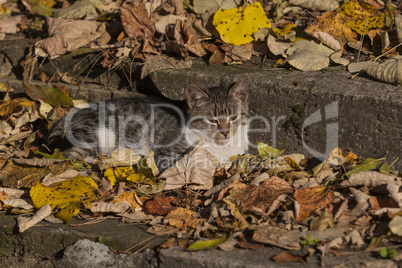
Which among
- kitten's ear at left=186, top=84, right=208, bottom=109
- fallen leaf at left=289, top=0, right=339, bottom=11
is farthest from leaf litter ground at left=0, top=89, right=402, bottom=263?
fallen leaf at left=289, top=0, right=339, bottom=11

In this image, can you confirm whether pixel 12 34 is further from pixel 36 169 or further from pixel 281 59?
pixel 281 59

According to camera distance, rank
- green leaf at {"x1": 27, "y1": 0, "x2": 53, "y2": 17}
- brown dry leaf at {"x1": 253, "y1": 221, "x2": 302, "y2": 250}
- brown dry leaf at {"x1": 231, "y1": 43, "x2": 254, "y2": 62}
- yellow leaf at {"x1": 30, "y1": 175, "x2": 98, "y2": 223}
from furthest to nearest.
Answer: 1. green leaf at {"x1": 27, "y1": 0, "x2": 53, "y2": 17}
2. brown dry leaf at {"x1": 231, "y1": 43, "x2": 254, "y2": 62}
3. yellow leaf at {"x1": 30, "y1": 175, "x2": 98, "y2": 223}
4. brown dry leaf at {"x1": 253, "y1": 221, "x2": 302, "y2": 250}

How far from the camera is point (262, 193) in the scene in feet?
9.79

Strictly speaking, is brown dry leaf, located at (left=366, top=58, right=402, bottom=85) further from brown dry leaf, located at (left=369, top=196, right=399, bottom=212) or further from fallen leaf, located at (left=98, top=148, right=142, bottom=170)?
fallen leaf, located at (left=98, top=148, right=142, bottom=170)

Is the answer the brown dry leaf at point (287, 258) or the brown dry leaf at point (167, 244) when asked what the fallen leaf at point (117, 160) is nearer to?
the brown dry leaf at point (167, 244)

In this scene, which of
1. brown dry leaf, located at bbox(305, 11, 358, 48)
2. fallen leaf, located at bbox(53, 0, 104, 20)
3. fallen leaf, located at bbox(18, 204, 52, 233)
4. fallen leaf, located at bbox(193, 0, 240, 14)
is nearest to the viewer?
fallen leaf, located at bbox(18, 204, 52, 233)

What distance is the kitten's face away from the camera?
3980 mm

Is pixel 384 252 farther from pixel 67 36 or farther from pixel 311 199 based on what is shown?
pixel 67 36

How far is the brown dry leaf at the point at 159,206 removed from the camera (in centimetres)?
309

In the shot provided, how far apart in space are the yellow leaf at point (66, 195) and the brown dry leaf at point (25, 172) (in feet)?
0.98

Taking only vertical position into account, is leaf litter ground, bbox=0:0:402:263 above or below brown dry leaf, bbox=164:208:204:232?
above

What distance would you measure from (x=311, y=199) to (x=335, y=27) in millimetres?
1998

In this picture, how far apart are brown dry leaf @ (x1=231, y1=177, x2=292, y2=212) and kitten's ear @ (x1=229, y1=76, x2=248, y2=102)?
0.99 meters

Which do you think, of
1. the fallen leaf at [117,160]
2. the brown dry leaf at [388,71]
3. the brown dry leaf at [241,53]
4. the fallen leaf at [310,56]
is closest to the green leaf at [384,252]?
the brown dry leaf at [388,71]
